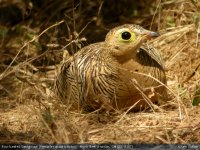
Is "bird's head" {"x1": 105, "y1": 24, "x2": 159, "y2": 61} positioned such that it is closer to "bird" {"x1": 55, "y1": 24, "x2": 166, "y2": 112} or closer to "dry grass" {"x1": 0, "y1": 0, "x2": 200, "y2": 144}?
"bird" {"x1": 55, "y1": 24, "x2": 166, "y2": 112}

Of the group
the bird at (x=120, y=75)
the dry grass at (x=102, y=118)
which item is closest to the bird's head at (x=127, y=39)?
the bird at (x=120, y=75)

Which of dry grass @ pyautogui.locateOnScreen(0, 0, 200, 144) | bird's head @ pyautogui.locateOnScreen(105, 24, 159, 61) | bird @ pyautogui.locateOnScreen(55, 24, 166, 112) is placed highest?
bird's head @ pyautogui.locateOnScreen(105, 24, 159, 61)

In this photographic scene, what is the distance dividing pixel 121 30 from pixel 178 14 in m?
2.26

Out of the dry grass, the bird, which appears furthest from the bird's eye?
the dry grass

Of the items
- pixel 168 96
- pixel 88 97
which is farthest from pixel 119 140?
pixel 168 96

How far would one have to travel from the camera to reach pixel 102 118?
172 inches

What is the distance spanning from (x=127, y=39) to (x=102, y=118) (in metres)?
0.66

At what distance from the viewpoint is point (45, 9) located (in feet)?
23.2

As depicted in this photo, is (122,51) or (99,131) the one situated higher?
(122,51)

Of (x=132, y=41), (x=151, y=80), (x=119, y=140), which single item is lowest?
(x=119, y=140)

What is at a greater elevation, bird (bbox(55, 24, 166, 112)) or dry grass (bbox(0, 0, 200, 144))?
bird (bbox(55, 24, 166, 112))

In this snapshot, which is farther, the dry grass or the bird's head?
the bird's head

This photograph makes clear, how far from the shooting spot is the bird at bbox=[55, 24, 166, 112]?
4215mm

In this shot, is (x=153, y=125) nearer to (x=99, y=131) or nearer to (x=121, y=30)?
(x=99, y=131)
